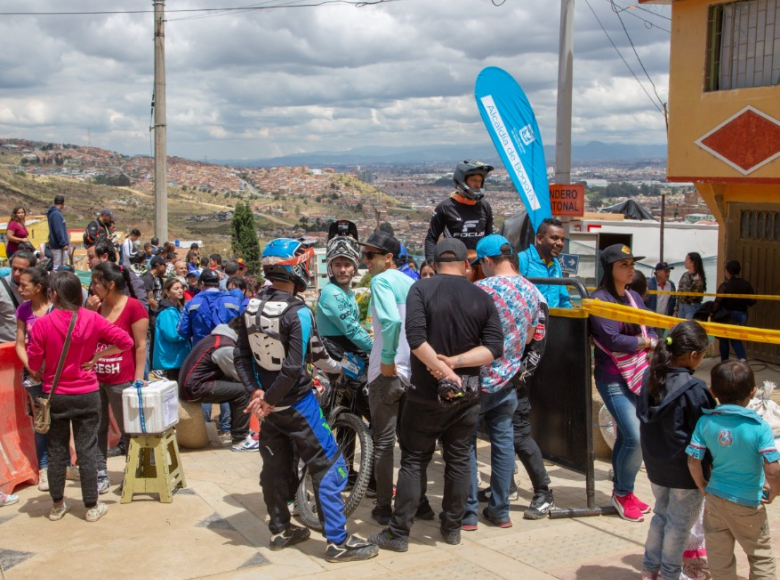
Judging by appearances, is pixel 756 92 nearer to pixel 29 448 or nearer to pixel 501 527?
pixel 501 527

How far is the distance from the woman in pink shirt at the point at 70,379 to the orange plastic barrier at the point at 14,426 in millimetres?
954

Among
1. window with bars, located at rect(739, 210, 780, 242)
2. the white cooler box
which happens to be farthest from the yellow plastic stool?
window with bars, located at rect(739, 210, 780, 242)

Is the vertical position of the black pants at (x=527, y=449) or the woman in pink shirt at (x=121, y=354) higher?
the woman in pink shirt at (x=121, y=354)

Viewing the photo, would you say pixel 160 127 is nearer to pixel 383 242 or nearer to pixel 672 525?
pixel 383 242

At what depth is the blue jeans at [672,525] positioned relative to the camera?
4.62 m

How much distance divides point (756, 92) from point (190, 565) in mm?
10250

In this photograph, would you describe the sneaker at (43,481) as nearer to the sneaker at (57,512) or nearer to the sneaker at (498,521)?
the sneaker at (57,512)

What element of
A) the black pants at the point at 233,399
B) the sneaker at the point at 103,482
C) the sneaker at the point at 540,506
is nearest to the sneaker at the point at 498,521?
the sneaker at the point at 540,506

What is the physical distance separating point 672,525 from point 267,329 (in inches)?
105

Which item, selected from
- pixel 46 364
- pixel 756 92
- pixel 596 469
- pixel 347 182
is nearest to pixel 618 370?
pixel 596 469

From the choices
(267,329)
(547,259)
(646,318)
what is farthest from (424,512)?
(547,259)

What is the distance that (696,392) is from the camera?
4.50 metres

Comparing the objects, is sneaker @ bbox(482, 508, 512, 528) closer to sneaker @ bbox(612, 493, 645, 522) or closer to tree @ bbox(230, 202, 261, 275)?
sneaker @ bbox(612, 493, 645, 522)

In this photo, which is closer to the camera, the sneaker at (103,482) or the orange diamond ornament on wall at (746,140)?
the sneaker at (103,482)
